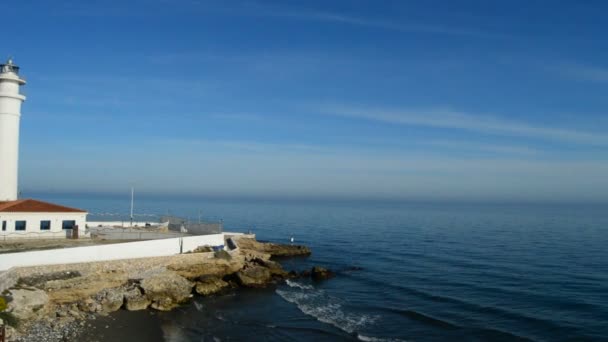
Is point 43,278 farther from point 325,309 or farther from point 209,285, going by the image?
point 325,309

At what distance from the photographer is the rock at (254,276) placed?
94.4ft

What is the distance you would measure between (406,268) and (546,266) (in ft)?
33.9

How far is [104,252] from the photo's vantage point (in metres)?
24.3

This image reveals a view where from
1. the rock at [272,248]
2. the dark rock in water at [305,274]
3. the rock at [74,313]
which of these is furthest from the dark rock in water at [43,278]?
the rock at [272,248]

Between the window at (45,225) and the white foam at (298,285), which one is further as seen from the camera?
the white foam at (298,285)

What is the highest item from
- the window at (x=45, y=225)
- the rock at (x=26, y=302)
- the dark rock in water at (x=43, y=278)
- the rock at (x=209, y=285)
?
the window at (x=45, y=225)

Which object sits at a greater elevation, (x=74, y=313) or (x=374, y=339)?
(x=74, y=313)

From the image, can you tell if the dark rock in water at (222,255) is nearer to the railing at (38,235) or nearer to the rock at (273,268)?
the rock at (273,268)

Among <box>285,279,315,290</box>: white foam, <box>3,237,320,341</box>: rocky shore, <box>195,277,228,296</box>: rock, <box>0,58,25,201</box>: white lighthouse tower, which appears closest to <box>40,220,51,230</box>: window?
<box>0,58,25,201</box>: white lighthouse tower

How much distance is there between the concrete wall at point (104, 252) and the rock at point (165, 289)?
1882mm

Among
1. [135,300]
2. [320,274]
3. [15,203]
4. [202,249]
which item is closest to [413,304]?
[320,274]

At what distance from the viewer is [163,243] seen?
26.9m

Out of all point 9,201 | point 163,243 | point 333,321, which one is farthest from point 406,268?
point 9,201

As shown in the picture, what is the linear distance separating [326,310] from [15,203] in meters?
19.0
